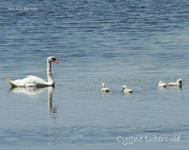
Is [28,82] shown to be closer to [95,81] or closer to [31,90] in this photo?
[31,90]

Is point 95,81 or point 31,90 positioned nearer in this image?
point 31,90

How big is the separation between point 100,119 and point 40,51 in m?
20.2

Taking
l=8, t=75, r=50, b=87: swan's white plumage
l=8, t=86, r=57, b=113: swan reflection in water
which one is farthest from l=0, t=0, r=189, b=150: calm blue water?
l=8, t=75, r=50, b=87: swan's white plumage

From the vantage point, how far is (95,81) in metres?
29.5

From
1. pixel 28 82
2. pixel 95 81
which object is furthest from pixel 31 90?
pixel 95 81

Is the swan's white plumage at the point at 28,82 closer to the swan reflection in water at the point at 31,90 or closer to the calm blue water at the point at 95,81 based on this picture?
the swan reflection in water at the point at 31,90

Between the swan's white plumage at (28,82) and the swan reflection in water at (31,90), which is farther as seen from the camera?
the swan's white plumage at (28,82)

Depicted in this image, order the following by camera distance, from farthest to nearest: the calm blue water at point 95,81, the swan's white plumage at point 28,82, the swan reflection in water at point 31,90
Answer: the swan's white plumage at point 28,82, the swan reflection in water at point 31,90, the calm blue water at point 95,81

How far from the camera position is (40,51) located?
137 feet

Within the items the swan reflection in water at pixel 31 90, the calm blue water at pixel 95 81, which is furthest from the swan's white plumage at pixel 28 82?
the calm blue water at pixel 95 81

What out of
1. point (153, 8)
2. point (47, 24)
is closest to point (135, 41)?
point (47, 24)

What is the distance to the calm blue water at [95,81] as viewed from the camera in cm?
2003

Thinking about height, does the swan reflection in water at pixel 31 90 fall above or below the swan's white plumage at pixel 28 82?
below

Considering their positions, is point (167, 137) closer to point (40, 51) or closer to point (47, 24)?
point (40, 51)
